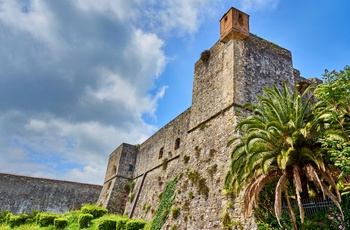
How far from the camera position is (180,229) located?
37.2 feet

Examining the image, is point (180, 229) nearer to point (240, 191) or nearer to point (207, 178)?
point (207, 178)

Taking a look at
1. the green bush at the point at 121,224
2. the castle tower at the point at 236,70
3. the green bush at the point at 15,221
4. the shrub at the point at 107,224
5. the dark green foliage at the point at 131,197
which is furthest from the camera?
the dark green foliage at the point at 131,197

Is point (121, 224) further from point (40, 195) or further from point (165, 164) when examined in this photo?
point (40, 195)

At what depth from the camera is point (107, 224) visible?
49.0 feet

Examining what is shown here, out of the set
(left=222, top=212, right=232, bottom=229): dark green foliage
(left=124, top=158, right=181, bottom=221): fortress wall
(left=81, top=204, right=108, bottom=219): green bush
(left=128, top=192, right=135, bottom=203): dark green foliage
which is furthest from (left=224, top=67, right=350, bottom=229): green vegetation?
(left=128, top=192, right=135, bottom=203): dark green foliage

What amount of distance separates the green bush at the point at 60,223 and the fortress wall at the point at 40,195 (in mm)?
10528

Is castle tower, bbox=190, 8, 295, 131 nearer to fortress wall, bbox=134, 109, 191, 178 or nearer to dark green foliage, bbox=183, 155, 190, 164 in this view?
dark green foliage, bbox=183, 155, 190, 164

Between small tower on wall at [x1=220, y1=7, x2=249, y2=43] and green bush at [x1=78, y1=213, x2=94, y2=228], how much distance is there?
13.2m

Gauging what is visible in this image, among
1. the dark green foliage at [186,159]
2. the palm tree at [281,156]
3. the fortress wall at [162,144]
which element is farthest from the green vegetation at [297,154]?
the fortress wall at [162,144]

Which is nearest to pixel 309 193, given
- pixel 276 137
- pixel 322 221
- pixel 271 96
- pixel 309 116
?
pixel 322 221

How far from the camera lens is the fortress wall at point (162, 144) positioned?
18308mm

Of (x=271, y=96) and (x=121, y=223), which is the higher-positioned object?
(x=271, y=96)

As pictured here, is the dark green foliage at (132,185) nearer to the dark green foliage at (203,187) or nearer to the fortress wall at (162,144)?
the fortress wall at (162,144)

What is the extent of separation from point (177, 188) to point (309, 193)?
6638mm
